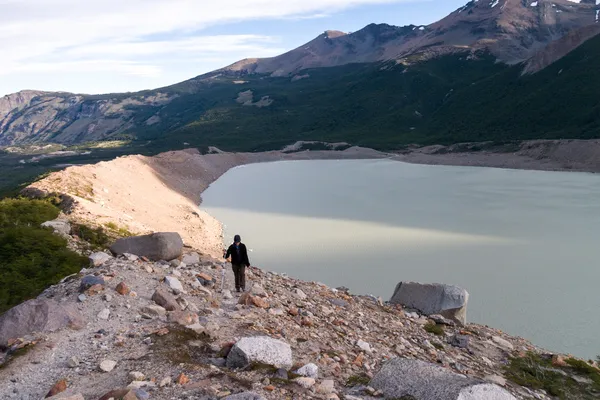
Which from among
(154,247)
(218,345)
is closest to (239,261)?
(154,247)

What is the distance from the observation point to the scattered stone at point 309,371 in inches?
343

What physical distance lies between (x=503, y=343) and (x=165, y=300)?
376 inches

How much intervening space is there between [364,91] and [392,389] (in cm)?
19181

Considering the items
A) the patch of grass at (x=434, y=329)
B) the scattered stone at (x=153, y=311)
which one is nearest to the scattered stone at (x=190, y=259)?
the scattered stone at (x=153, y=311)

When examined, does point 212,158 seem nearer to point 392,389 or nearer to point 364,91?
point 392,389

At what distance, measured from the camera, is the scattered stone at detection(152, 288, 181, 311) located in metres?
11.4

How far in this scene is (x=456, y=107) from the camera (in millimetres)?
150125

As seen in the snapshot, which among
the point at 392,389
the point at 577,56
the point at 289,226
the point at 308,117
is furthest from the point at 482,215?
the point at 308,117

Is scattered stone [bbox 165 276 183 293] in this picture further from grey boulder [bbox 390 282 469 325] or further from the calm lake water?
the calm lake water

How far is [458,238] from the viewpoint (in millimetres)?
35281

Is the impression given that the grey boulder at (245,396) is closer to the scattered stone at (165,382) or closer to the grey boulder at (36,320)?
the scattered stone at (165,382)

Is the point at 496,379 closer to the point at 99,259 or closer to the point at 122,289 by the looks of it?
the point at 122,289

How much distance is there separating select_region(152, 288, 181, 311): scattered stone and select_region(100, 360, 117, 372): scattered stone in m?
2.65

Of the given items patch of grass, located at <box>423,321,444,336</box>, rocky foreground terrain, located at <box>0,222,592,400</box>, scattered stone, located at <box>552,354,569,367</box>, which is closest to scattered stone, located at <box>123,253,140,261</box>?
rocky foreground terrain, located at <box>0,222,592,400</box>
